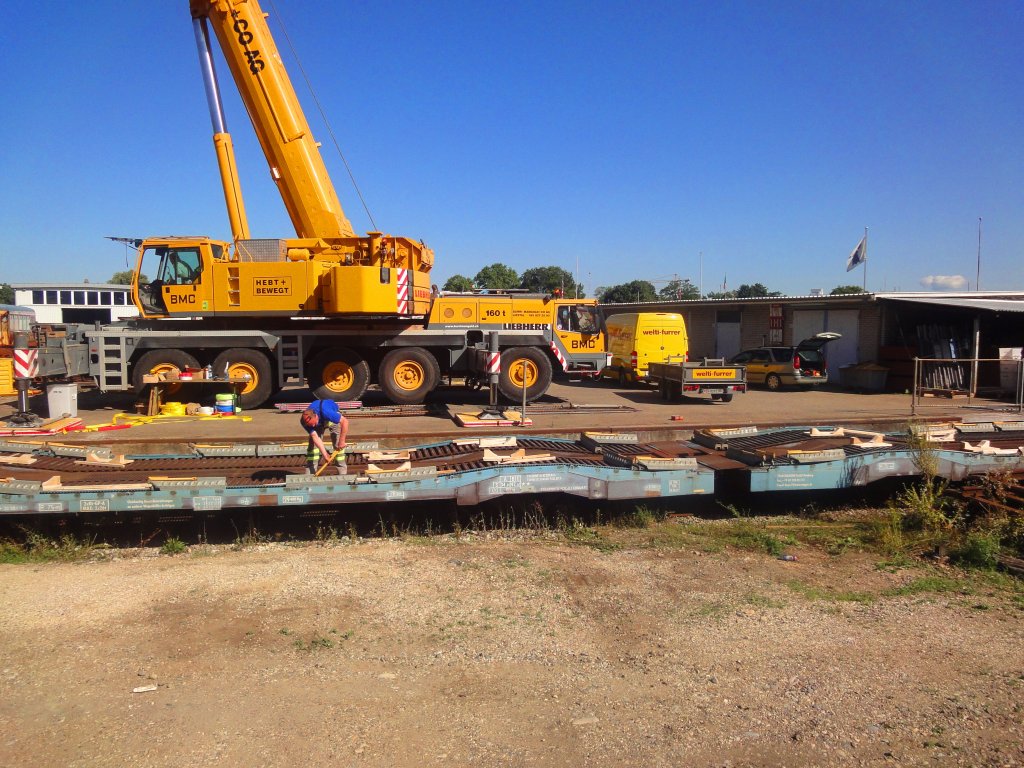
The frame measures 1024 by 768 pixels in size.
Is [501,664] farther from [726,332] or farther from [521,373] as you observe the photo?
[726,332]

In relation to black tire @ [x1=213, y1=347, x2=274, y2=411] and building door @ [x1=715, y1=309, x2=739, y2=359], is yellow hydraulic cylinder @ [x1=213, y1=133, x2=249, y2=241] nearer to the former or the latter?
black tire @ [x1=213, y1=347, x2=274, y2=411]

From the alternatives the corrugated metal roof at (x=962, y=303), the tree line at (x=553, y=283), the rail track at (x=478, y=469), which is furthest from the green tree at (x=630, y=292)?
the rail track at (x=478, y=469)

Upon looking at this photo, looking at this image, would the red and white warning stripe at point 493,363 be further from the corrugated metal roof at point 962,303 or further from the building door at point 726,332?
the building door at point 726,332

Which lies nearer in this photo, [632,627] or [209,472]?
[632,627]

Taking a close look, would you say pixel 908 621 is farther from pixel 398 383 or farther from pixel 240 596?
pixel 398 383

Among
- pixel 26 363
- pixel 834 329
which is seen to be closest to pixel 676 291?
pixel 834 329

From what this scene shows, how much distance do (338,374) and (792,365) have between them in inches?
504

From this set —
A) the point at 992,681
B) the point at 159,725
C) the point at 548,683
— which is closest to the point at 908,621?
the point at 992,681

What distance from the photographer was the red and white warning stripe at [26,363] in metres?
11.5

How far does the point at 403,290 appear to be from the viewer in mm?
13914

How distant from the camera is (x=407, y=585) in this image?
651 cm

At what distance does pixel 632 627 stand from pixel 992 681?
240 cm

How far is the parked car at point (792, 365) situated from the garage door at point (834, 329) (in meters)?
1.60

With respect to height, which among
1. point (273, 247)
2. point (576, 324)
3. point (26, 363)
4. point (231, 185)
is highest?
point (231, 185)
